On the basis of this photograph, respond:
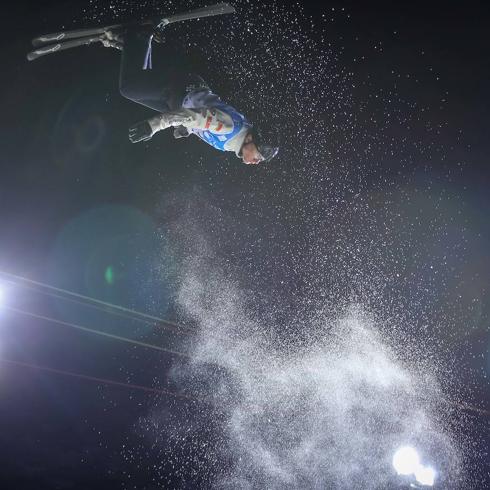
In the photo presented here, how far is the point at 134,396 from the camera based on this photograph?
1052cm

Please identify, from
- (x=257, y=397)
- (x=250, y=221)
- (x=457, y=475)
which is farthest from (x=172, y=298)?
(x=457, y=475)

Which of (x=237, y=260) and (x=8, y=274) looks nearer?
(x=8, y=274)

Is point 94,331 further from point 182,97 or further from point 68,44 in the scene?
point 182,97

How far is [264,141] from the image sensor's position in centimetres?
469

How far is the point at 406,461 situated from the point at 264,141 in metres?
8.28

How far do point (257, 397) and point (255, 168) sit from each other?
6959 mm

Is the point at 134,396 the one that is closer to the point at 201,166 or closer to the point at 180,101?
the point at 201,166

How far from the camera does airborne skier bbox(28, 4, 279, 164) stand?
173 inches

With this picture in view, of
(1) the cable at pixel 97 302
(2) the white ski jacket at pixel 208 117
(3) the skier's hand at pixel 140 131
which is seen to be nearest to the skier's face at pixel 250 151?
(2) the white ski jacket at pixel 208 117

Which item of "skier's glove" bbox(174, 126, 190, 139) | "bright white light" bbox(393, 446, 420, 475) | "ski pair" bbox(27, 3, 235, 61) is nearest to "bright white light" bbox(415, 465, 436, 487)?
"bright white light" bbox(393, 446, 420, 475)

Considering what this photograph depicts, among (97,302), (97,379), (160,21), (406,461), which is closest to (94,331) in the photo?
(97,302)

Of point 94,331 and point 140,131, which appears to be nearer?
point 140,131

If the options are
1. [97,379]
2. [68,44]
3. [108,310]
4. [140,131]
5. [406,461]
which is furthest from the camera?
[97,379]

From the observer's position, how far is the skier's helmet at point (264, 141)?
465 cm
